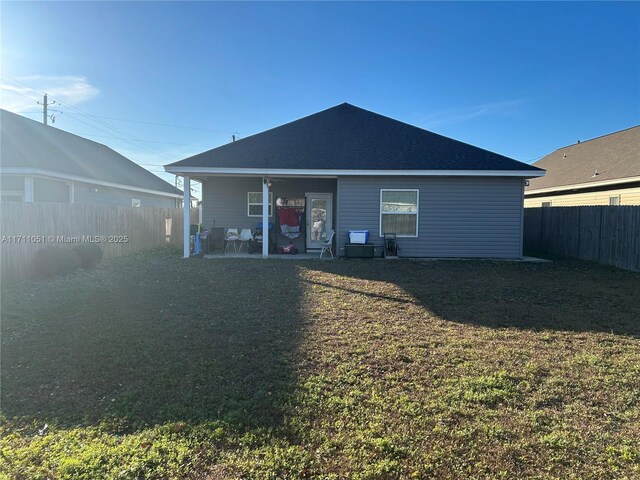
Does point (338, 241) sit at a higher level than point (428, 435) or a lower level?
higher

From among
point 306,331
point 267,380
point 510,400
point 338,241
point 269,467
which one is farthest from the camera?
point 338,241

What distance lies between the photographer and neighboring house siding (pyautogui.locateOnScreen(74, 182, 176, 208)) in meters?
16.2

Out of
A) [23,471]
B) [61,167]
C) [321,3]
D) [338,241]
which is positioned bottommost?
[23,471]

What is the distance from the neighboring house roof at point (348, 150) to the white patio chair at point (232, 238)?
2488 millimetres

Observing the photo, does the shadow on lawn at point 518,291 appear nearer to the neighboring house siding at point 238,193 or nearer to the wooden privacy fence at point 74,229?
the neighboring house siding at point 238,193

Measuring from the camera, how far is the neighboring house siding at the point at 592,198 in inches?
574

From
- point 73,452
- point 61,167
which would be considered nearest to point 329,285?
point 73,452

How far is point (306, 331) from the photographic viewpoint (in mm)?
4809

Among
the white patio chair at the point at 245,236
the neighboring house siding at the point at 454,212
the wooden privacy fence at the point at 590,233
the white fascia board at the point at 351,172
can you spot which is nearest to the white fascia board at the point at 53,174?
the white fascia board at the point at 351,172

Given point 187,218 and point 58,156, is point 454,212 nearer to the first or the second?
point 187,218

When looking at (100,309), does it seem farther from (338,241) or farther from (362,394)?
(338,241)

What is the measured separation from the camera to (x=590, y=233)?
1181 centimetres

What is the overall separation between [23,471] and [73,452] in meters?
0.25

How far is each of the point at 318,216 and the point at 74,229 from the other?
7.08 meters
